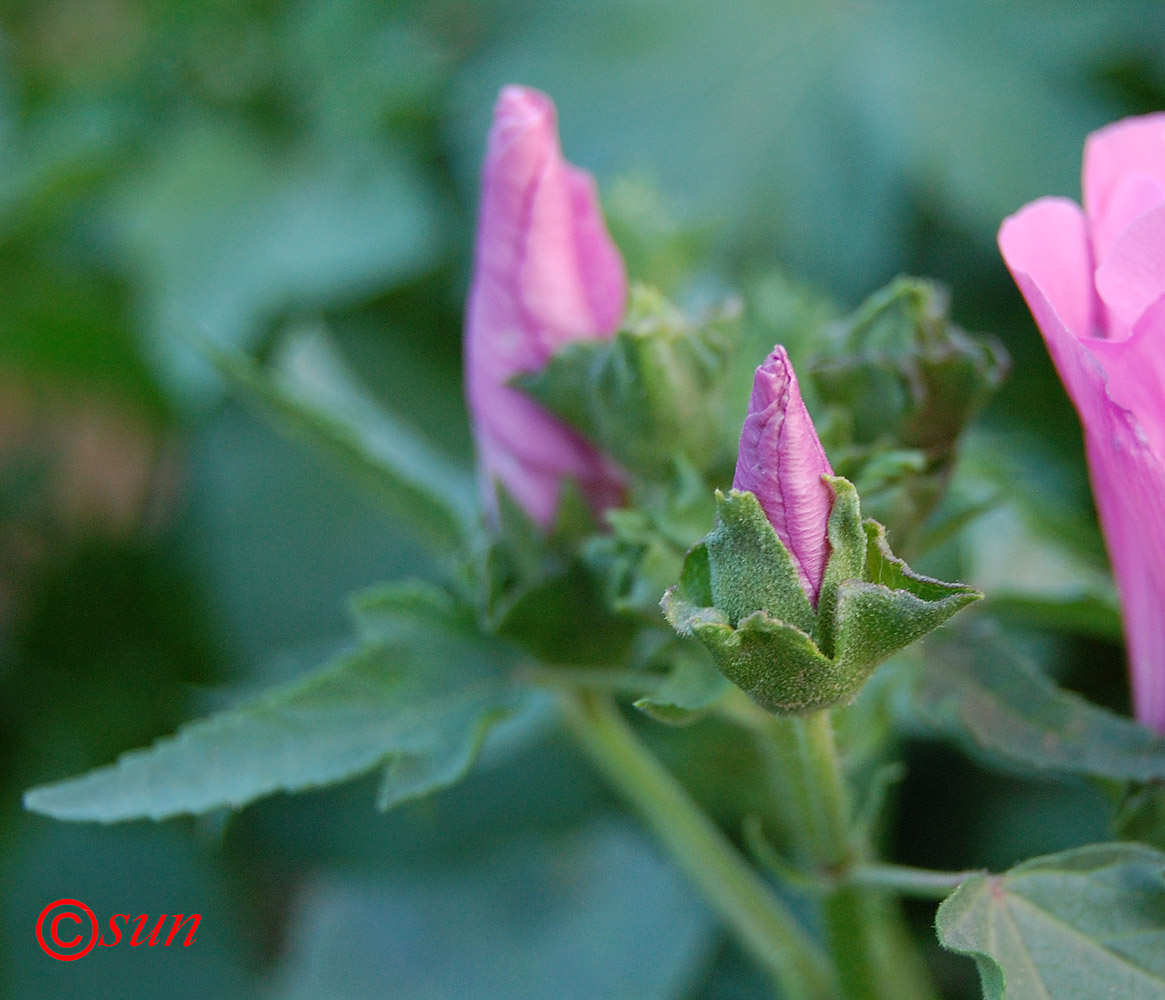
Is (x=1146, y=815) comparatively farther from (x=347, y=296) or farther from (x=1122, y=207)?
(x=347, y=296)

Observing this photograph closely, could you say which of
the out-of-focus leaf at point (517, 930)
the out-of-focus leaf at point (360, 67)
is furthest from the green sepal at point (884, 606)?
the out-of-focus leaf at point (360, 67)

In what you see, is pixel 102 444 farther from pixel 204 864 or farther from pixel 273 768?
pixel 273 768

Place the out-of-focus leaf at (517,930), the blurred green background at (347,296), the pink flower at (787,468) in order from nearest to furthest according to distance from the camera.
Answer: the pink flower at (787,468) < the out-of-focus leaf at (517,930) < the blurred green background at (347,296)

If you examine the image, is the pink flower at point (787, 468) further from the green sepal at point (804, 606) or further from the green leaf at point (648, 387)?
the green leaf at point (648, 387)

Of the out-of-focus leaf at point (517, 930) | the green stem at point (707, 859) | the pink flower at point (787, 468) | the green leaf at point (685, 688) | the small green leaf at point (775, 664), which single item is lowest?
the out-of-focus leaf at point (517, 930)

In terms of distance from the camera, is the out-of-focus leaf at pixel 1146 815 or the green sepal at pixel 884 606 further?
the out-of-focus leaf at pixel 1146 815

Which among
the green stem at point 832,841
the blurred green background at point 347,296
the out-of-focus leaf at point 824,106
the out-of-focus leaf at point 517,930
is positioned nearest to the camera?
the green stem at point 832,841
